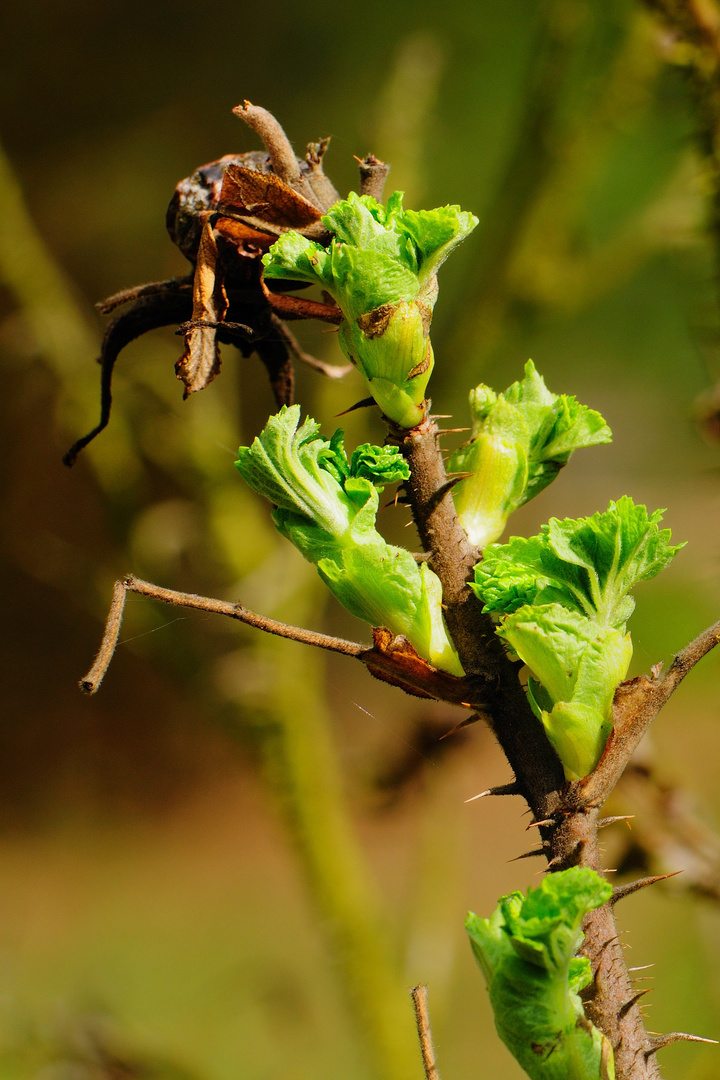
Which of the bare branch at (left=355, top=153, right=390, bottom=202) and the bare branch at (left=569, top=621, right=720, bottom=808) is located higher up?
the bare branch at (left=355, top=153, right=390, bottom=202)

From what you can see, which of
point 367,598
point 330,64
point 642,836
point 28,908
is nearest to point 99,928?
point 28,908

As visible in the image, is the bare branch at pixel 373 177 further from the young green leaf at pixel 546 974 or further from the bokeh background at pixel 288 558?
the bokeh background at pixel 288 558

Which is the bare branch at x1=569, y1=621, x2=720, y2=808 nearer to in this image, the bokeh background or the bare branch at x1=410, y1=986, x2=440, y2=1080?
the bare branch at x1=410, y1=986, x2=440, y2=1080

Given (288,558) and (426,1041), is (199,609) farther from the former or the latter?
(288,558)

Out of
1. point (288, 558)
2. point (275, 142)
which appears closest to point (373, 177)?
point (275, 142)

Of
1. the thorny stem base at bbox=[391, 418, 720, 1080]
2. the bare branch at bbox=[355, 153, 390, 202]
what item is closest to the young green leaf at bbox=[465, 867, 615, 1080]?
the thorny stem base at bbox=[391, 418, 720, 1080]

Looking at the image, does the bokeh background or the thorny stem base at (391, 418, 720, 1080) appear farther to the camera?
the bokeh background

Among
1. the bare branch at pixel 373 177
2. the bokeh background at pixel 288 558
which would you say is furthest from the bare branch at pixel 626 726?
the bokeh background at pixel 288 558
